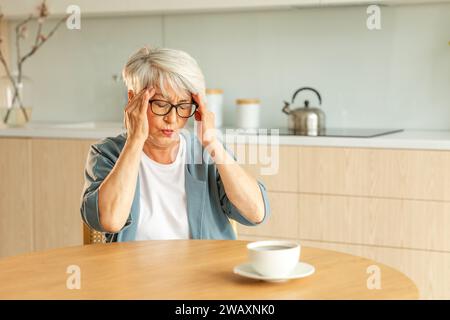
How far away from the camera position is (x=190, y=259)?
1.74 m

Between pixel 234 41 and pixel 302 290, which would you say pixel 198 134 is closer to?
pixel 302 290

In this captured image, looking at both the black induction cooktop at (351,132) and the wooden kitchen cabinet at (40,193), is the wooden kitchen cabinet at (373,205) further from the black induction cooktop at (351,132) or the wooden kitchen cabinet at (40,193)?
the wooden kitchen cabinet at (40,193)

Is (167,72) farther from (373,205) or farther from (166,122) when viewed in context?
(373,205)

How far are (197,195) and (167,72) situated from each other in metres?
0.35

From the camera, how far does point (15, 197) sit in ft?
12.9

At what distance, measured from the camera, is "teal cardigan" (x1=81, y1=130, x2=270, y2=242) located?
2.10 meters

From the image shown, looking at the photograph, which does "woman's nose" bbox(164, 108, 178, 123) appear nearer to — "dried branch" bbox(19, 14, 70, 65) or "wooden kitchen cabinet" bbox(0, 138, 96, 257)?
"wooden kitchen cabinet" bbox(0, 138, 96, 257)

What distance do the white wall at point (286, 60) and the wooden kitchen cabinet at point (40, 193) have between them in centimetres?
59

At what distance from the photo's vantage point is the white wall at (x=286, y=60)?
11.8 ft

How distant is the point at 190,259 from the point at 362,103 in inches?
86.0

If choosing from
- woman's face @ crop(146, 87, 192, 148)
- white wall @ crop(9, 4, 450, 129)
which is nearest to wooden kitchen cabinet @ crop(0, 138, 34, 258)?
white wall @ crop(9, 4, 450, 129)

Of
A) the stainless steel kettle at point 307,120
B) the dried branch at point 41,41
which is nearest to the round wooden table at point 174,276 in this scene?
the stainless steel kettle at point 307,120

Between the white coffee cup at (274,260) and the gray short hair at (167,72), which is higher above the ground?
the gray short hair at (167,72)

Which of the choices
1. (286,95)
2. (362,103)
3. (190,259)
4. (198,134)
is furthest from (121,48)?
(190,259)
